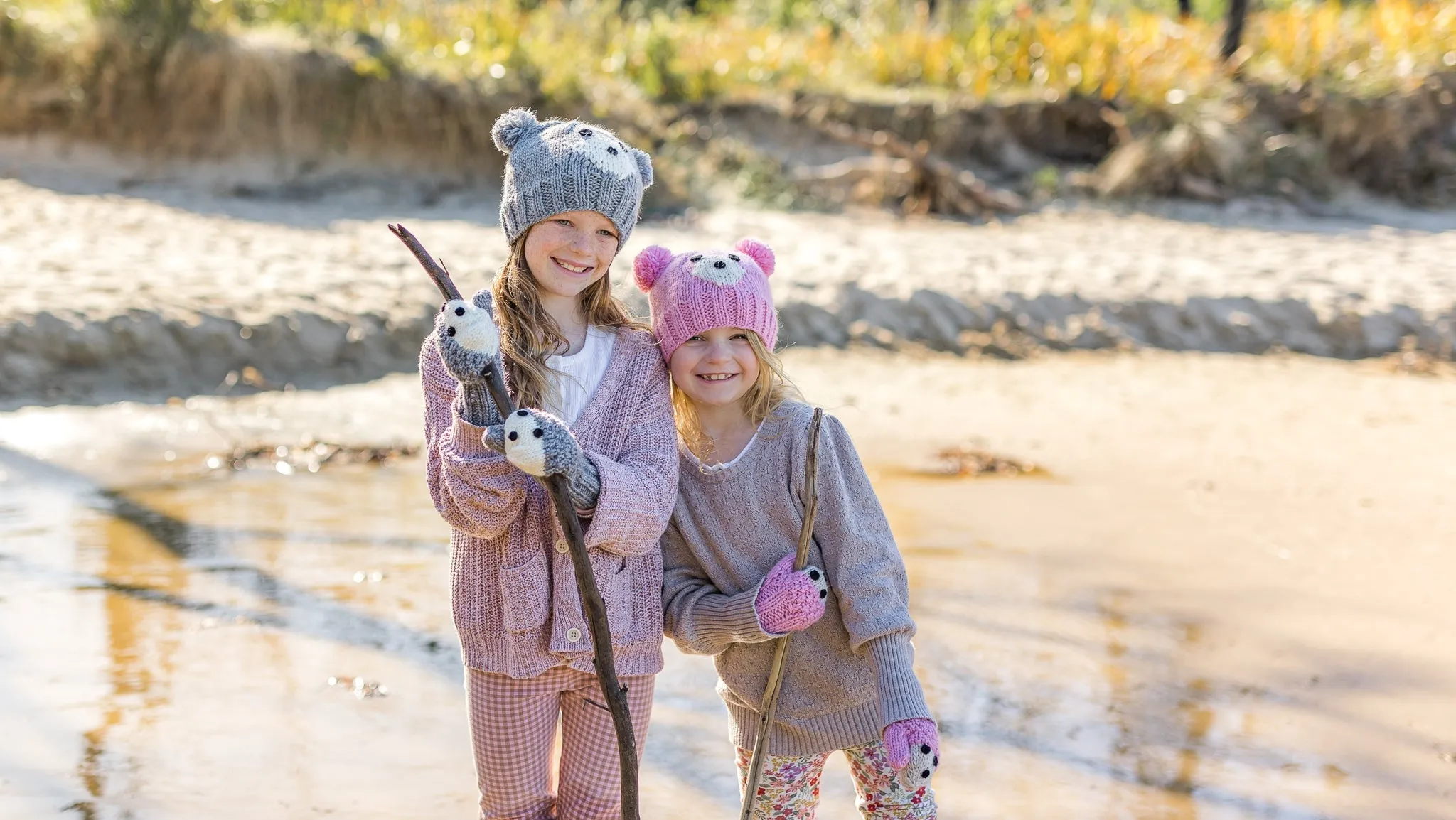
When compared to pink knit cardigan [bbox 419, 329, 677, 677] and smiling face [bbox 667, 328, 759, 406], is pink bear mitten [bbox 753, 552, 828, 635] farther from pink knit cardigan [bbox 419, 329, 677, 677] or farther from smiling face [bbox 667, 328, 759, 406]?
smiling face [bbox 667, 328, 759, 406]

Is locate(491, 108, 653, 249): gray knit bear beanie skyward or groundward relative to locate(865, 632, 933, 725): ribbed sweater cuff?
skyward

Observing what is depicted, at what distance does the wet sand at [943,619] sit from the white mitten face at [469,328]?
1688 millimetres

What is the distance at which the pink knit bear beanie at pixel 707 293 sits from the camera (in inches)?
92.3

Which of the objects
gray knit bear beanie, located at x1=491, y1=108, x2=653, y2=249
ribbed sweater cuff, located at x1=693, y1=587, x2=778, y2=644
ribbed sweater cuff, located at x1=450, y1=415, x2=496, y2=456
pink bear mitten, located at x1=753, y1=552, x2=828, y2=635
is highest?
gray knit bear beanie, located at x1=491, y1=108, x2=653, y2=249

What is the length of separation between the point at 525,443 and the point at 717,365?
524mm

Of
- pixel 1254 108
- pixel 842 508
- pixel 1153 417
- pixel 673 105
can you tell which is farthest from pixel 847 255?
pixel 842 508

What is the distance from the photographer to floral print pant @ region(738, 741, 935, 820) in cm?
237

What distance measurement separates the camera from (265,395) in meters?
6.89

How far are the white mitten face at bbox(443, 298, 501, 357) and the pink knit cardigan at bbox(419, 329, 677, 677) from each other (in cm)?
25

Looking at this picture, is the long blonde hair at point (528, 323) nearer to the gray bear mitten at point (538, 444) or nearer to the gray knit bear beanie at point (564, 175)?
the gray knit bear beanie at point (564, 175)

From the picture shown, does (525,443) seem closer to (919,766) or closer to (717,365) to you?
(717,365)

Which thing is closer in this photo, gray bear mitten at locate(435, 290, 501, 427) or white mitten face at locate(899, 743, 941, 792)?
gray bear mitten at locate(435, 290, 501, 427)

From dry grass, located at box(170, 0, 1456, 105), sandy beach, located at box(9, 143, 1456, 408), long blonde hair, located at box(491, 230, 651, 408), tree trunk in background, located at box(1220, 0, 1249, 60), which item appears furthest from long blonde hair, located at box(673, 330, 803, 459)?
tree trunk in background, located at box(1220, 0, 1249, 60)

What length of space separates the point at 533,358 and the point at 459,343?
1.14 ft
